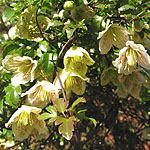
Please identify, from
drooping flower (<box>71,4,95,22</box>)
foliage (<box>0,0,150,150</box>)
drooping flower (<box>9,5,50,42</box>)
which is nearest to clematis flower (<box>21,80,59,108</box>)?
foliage (<box>0,0,150,150</box>)

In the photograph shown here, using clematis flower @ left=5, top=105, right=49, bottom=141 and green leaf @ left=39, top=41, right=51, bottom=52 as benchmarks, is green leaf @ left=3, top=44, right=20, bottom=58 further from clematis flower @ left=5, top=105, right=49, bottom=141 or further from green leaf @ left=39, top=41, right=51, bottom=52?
clematis flower @ left=5, top=105, right=49, bottom=141

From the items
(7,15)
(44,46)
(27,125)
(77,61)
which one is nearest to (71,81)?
(77,61)

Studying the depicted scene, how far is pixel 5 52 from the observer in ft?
3.77

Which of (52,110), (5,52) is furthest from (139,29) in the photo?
(5,52)

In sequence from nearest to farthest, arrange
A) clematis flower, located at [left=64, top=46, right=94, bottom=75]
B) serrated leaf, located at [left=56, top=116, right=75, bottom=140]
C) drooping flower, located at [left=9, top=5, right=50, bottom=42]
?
serrated leaf, located at [left=56, top=116, right=75, bottom=140] → clematis flower, located at [left=64, top=46, right=94, bottom=75] → drooping flower, located at [left=9, top=5, right=50, bottom=42]

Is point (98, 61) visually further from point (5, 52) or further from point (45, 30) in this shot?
point (5, 52)

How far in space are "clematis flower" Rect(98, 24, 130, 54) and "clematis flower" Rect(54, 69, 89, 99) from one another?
0.57ft

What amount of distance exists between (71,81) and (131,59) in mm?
302

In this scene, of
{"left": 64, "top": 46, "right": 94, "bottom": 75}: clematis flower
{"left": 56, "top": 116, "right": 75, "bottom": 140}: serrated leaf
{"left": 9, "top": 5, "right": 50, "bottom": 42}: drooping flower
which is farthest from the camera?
{"left": 9, "top": 5, "right": 50, "bottom": 42}: drooping flower

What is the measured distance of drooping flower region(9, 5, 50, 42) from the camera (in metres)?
1.12

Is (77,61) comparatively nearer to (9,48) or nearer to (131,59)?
(131,59)

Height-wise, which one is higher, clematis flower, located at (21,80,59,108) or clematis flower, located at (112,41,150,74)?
clematis flower, located at (112,41,150,74)

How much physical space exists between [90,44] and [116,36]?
171 mm

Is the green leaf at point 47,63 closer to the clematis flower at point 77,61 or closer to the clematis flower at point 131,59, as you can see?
the clematis flower at point 77,61
